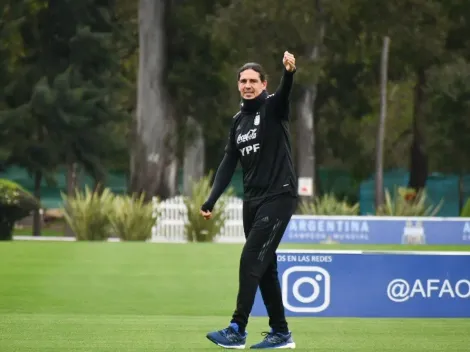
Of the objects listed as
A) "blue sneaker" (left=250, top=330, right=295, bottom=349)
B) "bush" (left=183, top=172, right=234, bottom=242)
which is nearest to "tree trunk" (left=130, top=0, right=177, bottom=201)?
"bush" (left=183, top=172, right=234, bottom=242)

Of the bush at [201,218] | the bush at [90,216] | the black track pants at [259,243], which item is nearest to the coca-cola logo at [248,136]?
the black track pants at [259,243]

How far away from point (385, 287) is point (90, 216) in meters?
18.2

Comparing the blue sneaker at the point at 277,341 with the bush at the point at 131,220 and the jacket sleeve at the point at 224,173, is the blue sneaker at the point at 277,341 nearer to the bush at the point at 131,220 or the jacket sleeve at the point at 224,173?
the jacket sleeve at the point at 224,173

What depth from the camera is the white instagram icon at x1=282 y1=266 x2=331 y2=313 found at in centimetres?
1508

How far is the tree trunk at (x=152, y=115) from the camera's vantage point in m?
44.3

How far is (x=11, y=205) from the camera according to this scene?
32094mm

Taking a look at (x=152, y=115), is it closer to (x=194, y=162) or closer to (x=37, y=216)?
(x=37, y=216)

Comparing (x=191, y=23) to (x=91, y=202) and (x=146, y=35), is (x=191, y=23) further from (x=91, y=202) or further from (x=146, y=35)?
(x=91, y=202)

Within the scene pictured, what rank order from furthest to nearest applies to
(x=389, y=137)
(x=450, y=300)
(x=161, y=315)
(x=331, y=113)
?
(x=389, y=137), (x=331, y=113), (x=161, y=315), (x=450, y=300)

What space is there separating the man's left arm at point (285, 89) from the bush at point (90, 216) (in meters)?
21.8

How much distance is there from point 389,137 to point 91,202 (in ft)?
152

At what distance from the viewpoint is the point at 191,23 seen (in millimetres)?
46812

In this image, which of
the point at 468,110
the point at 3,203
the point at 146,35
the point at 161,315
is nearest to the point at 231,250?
the point at 3,203

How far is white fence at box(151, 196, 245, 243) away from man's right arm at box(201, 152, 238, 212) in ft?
77.1
